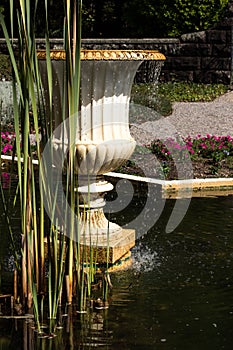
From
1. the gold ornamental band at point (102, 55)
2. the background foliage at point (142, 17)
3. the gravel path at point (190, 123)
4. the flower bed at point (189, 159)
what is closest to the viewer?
the gold ornamental band at point (102, 55)

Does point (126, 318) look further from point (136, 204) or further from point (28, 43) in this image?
point (136, 204)

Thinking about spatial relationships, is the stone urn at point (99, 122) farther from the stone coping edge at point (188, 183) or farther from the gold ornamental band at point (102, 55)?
the stone coping edge at point (188, 183)

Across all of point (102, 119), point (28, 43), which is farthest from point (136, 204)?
point (28, 43)

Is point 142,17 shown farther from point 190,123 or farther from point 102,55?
point 102,55

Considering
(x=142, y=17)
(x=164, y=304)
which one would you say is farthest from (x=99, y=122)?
(x=142, y=17)

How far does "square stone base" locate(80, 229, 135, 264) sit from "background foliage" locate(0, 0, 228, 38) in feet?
37.8

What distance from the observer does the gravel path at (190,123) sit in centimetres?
1003

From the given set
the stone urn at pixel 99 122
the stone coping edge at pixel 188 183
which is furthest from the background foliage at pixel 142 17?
the stone urn at pixel 99 122

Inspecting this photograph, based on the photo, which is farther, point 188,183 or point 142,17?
point 142,17

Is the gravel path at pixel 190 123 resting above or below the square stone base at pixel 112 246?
below

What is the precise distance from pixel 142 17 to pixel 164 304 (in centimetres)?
1368

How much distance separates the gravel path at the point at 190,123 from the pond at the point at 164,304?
14.2ft

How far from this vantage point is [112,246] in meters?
4.42

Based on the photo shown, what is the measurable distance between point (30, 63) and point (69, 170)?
19.3 inches
